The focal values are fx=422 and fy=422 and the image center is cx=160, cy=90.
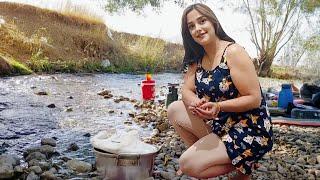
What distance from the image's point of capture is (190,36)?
2.56 metres

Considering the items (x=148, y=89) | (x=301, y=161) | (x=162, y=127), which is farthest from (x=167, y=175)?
(x=148, y=89)

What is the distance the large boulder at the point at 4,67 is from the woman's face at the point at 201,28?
296 inches

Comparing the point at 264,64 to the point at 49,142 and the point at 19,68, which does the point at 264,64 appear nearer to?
the point at 19,68

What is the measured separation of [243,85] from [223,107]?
159 millimetres

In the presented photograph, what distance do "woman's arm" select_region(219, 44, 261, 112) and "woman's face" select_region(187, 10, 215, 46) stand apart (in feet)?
0.65

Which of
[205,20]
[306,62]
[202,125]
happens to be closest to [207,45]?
[205,20]

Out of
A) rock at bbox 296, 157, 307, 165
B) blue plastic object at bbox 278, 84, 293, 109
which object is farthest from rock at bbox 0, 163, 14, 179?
blue plastic object at bbox 278, 84, 293, 109

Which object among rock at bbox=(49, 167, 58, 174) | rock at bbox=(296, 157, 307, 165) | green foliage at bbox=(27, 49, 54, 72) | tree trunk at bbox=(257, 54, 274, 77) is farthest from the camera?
tree trunk at bbox=(257, 54, 274, 77)

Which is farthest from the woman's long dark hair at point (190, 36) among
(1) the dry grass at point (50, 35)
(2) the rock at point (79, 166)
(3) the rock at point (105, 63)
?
(3) the rock at point (105, 63)

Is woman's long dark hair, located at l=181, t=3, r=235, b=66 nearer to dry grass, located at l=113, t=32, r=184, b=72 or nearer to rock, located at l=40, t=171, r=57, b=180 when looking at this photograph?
rock, located at l=40, t=171, r=57, b=180

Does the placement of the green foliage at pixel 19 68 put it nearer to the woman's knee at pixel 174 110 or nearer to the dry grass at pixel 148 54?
the dry grass at pixel 148 54

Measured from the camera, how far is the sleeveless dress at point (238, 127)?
7.44 feet

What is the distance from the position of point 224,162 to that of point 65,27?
41.4 feet

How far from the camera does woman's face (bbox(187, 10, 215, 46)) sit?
2.39m
